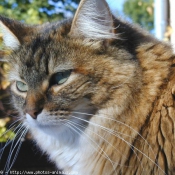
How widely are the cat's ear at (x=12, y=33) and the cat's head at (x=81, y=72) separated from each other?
0.20 m

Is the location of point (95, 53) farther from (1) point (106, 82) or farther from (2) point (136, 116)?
(2) point (136, 116)

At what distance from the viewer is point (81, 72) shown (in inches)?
69.6

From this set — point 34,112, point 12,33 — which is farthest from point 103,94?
point 12,33

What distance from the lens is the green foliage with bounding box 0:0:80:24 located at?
3613 mm

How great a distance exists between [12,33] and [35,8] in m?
1.75

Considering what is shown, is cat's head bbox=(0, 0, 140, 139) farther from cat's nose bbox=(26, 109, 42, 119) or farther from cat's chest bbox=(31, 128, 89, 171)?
cat's chest bbox=(31, 128, 89, 171)

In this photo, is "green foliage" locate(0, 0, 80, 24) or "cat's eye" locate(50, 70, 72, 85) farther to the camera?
"green foliage" locate(0, 0, 80, 24)

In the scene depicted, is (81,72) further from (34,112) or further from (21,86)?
(21,86)

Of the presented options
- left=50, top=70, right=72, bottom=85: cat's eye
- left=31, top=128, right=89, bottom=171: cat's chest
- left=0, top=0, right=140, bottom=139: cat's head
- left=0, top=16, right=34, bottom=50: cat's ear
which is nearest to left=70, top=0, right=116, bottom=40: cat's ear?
left=0, top=0, right=140, bottom=139: cat's head

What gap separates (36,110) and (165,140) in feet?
2.35

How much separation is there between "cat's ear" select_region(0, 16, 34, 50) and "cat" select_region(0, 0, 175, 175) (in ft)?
0.51

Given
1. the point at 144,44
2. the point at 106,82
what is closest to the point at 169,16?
the point at 144,44

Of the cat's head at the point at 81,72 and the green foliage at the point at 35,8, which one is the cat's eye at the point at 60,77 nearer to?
the cat's head at the point at 81,72

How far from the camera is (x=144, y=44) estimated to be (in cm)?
192
